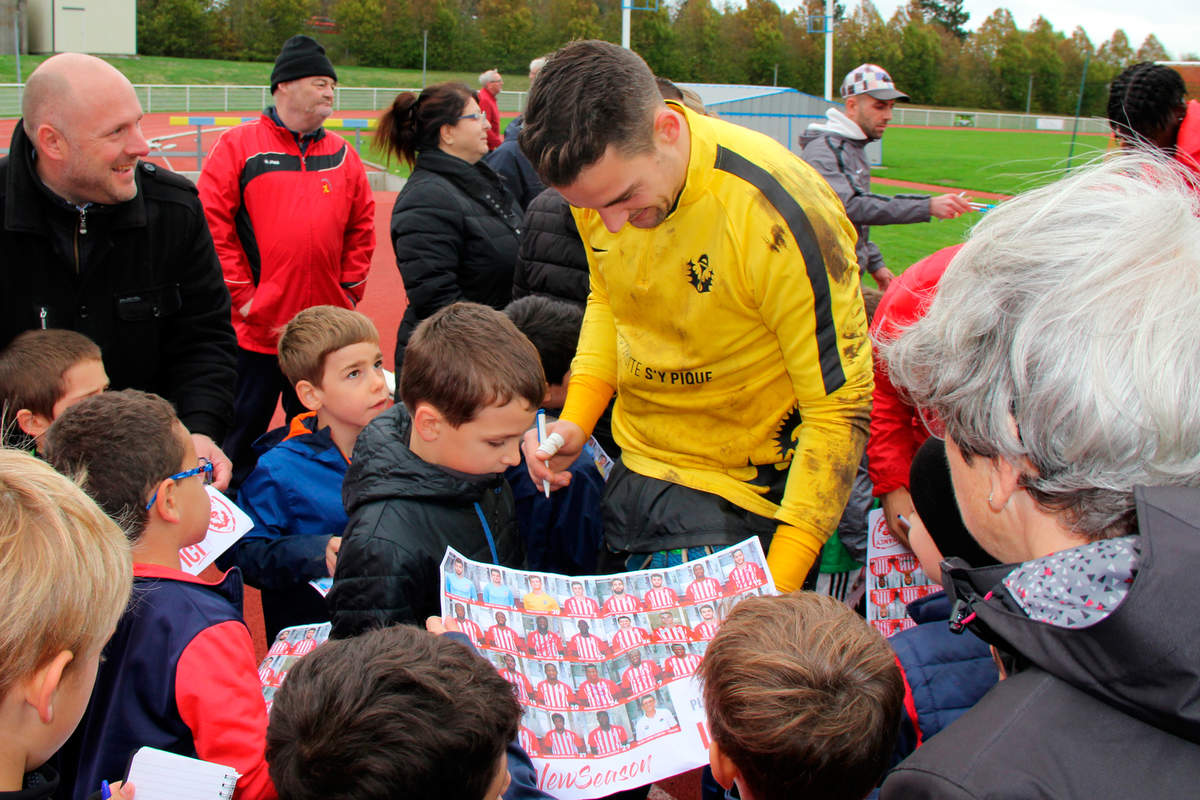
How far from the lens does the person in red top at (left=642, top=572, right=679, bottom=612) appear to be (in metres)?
2.03

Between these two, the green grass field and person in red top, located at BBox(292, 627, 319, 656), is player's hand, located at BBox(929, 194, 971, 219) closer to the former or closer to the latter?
the green grass field

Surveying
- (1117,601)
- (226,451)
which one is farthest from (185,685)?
(226,451)

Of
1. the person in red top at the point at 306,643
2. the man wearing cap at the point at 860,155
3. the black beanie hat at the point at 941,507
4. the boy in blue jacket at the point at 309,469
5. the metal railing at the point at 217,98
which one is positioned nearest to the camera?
the black beanie hat at the point at 941,507

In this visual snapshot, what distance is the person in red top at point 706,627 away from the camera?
78.5 inches

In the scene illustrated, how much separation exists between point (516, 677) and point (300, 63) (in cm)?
403

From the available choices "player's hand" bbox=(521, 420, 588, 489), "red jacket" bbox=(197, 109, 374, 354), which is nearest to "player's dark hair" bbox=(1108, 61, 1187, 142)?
"player's hand" bbox=(521, 420, 588, 489)

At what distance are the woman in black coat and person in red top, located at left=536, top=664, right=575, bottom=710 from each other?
102 inches

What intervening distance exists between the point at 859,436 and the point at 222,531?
172 centimetres

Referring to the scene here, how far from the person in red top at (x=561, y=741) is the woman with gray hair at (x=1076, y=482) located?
0.87 m

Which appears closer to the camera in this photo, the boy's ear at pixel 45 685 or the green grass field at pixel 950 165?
the boy's ear at pixel 45 685

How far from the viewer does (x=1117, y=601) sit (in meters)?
1.01

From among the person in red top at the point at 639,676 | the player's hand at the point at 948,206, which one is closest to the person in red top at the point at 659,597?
the person in red top at the point at 639,676

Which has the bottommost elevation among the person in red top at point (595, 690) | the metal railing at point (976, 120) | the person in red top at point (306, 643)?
the person in red top at point (306, 643)

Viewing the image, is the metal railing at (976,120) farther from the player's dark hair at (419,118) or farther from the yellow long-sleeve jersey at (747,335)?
the yellow long-sleeve jersey at (747,335)
